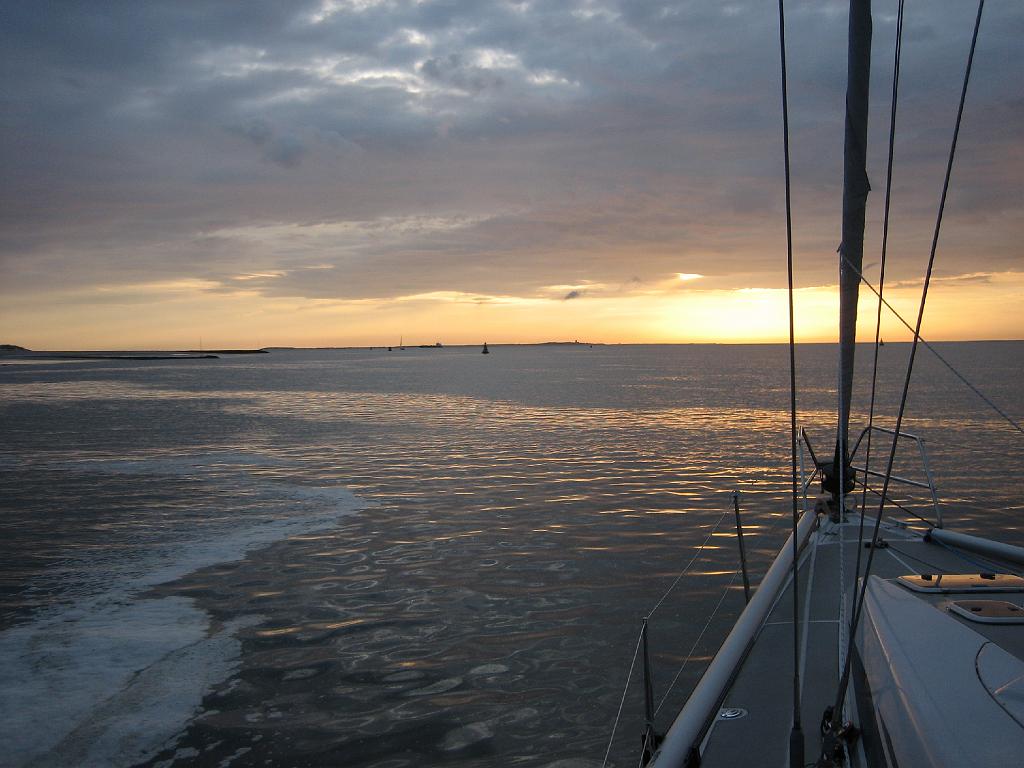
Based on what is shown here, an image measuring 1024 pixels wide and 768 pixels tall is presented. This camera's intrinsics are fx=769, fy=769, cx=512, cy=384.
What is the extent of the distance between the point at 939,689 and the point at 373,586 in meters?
9.89

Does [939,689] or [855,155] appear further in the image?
[855,155]

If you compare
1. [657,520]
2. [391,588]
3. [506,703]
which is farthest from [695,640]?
[657,520]

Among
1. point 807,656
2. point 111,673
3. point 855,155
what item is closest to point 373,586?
point 111,673

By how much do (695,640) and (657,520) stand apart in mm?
7096

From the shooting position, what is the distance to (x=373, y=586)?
1271 cm

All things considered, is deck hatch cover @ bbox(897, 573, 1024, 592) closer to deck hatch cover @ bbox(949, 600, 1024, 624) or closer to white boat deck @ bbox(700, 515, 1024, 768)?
white boat deck @ bbox(700, 515, 1024, 768)

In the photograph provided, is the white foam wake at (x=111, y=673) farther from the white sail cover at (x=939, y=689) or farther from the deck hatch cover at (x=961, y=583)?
the deck hatch cover at (x=961, y=583)

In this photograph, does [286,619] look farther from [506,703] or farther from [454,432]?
[454,432]

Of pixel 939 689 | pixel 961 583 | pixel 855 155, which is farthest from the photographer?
pixel 855 155

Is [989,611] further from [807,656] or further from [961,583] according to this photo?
[807,656]

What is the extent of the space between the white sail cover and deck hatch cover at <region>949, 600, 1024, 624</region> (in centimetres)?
42

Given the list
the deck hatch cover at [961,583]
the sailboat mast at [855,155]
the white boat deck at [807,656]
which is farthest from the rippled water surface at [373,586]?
the sailboat mast at [855,155]

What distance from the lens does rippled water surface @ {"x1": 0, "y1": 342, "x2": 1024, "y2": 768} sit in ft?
26.5

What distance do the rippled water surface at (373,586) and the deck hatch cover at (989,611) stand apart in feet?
11.4
